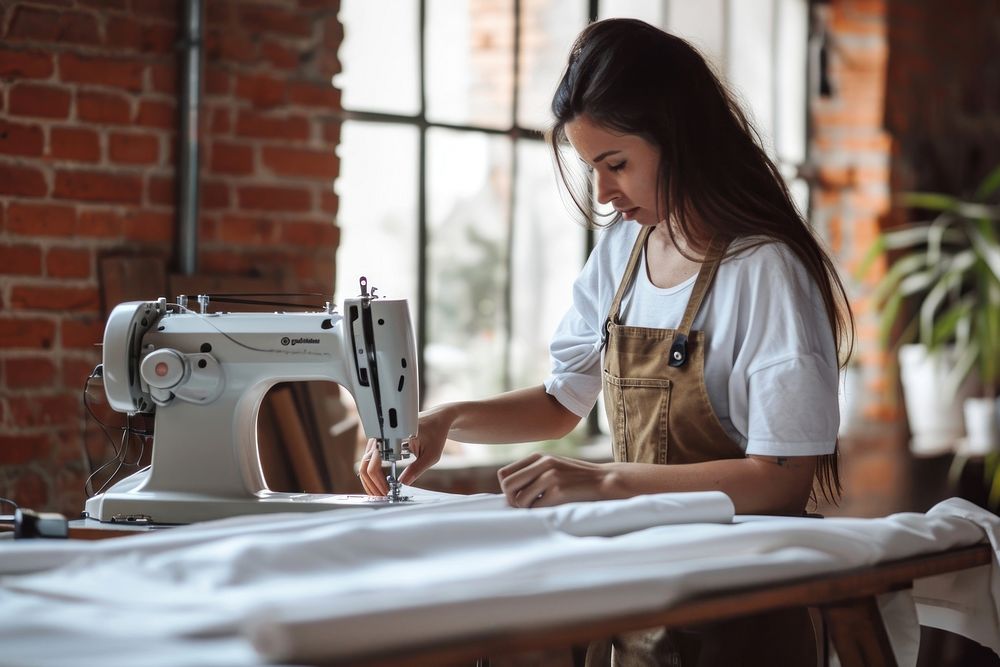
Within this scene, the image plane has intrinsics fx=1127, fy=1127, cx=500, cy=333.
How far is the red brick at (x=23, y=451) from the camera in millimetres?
2680

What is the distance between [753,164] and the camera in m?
1.80

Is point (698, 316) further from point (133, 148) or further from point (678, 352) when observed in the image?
point (133, 148)

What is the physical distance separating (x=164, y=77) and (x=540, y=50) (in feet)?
4.51

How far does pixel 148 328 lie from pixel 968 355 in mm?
3337

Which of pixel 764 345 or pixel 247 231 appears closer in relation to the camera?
pixel 764 345

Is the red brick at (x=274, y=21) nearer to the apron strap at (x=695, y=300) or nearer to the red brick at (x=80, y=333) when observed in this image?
the red brick at (x=80, y=333)

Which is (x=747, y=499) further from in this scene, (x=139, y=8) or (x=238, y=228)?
(x=139, y=8)

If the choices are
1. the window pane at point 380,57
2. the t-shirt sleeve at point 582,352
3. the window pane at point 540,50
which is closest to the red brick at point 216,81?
the window pane at point 380,57

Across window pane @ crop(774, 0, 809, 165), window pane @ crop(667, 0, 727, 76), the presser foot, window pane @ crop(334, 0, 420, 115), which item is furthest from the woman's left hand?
window pane @ crop(774, 0, 809, 165)

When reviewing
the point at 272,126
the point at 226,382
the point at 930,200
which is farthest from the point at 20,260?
the point at 930,200

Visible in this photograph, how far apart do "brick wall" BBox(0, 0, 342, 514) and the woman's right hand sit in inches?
40.8

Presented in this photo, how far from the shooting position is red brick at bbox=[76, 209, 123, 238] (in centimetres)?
275

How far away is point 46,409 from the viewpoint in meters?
2.72

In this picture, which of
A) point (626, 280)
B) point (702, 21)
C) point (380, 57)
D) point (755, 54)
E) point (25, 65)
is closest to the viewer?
point (626, 280)
